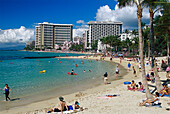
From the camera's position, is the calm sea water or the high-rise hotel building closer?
the calm sea water

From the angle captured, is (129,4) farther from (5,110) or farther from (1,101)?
(1,101)

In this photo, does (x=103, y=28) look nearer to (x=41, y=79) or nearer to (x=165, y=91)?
(x=41, y=79)

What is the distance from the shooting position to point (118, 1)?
33.9 ft

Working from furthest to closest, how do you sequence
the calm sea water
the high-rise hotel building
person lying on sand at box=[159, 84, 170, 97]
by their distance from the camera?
the high-rise hotel building → the calm sea water → person lying on sand at box=[159, 84, 170, 97]

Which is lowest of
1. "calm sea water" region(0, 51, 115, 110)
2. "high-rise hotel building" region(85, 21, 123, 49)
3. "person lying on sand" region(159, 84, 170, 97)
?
"calm sea water" region(0, 51, 115, 110)

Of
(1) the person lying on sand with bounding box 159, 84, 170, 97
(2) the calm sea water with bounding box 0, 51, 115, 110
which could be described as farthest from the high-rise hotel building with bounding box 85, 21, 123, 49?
(1) the person lying on sand with bounding box 159, 84, 170, 97

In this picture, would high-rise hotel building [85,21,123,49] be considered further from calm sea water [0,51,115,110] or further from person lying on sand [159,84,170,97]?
person lying on sand [159,84,170,97]

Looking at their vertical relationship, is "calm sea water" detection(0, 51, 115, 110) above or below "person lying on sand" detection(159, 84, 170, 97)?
below

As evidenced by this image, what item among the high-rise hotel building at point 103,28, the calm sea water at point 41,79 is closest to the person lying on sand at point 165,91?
the calm sea water at point 41,79

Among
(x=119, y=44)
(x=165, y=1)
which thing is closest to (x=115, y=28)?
(x=119, y=44)

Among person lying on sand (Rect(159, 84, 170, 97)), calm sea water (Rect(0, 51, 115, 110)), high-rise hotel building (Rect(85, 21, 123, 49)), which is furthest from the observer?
high-rise hotel building (Rect(85, 21, 123, 49))

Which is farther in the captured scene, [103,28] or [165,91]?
[103,28]

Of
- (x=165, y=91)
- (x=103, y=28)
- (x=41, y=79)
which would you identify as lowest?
(x=41, y=79)

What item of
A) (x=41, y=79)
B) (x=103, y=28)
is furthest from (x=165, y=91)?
(x=103, y=28)
